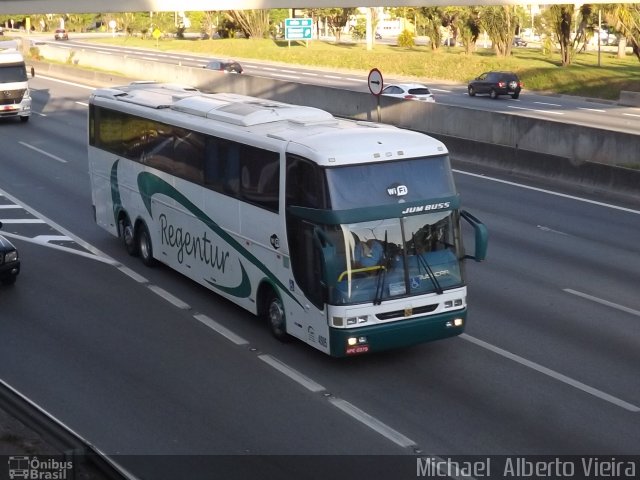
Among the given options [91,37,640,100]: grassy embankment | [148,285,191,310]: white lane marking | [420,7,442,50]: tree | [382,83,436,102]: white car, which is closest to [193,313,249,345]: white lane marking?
[148,285,191,310]: white lane marking

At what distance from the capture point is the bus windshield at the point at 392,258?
41.4ft

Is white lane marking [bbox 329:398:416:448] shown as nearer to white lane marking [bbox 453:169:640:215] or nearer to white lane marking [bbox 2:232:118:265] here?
white lane marking [bbox 2:232:118:265]

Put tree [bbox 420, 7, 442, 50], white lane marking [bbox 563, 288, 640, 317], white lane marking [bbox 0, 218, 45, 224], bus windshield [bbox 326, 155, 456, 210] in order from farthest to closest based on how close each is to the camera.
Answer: tree [bbox 420, 7, 442, 50] < white lane marking [bbox 0, 218, 45, 224] < white lane marking [bbox 563, 288, 640, 317] < bus windshield [bbox 326, 155, 456, 210]

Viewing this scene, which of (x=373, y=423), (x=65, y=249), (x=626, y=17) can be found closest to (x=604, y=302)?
(x=373, y=423)

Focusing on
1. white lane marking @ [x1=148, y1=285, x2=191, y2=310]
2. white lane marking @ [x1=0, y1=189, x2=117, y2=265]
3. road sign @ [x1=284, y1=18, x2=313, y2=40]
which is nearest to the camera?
white lane marking @ [x1=148, y1=285, x2=191, y2=310]

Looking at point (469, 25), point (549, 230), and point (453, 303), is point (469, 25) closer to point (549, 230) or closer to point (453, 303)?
point (549, 230)

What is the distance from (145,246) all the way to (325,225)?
22.5 feet

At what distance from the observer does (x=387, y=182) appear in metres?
13.0

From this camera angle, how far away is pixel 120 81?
51.2 meters

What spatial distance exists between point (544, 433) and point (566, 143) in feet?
59.2

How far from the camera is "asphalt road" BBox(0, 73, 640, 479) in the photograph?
1092 centimetres

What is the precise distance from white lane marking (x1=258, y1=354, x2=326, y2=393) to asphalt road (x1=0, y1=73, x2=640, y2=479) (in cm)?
4

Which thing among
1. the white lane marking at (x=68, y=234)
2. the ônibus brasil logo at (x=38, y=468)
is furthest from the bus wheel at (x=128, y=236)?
the ônibus brasil logo at (x=38, y=468)

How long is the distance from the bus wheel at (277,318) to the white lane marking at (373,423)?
215 cm
